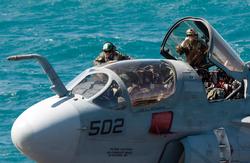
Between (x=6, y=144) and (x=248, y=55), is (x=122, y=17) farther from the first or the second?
(x=6, y=144)

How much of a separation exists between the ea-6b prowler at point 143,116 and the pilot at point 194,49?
804 mm

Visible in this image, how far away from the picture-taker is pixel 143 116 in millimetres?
16578

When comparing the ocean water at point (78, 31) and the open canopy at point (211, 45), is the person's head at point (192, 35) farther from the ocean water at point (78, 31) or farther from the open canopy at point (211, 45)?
the ocean water at point (78, 31)

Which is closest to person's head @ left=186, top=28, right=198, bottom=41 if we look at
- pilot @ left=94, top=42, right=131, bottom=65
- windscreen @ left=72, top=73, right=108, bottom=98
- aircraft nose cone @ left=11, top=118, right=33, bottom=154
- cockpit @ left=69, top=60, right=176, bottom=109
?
pilot @ left=94, top=42, right=131, bottom=65

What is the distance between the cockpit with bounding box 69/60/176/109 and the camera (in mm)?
16438

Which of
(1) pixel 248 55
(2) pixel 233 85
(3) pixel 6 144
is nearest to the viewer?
(2) pixel 233 85

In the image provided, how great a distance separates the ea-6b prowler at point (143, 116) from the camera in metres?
16.0

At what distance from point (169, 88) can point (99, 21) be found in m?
23.9

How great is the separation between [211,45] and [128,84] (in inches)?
76.8

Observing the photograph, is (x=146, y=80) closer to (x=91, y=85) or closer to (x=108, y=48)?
(x=91, y=85)

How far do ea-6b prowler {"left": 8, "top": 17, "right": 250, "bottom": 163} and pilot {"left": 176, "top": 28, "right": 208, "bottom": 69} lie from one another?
2.64 feet

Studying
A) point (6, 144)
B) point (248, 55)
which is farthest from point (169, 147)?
point (248, 55)

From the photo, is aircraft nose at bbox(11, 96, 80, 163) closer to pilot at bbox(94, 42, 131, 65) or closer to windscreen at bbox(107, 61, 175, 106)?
windscreen at bbox(107, 61, 175, 106)

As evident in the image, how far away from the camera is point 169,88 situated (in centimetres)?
1700
